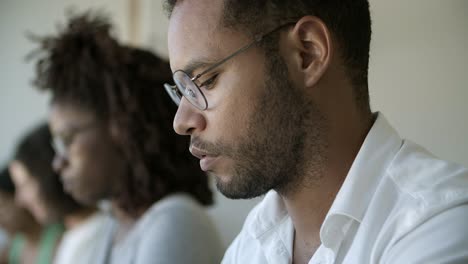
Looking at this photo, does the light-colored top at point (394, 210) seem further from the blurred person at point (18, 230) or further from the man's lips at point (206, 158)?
the blurred person at point (18, 230)

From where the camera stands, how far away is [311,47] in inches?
36.4

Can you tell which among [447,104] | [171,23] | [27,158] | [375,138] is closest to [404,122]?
[447,104]

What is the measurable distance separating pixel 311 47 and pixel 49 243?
1.86m

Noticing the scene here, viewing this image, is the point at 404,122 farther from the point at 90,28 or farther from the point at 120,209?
the point at 90,28

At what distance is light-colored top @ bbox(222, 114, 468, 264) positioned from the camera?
71cm

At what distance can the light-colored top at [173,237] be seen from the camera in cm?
145

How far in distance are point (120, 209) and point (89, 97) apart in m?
0.40

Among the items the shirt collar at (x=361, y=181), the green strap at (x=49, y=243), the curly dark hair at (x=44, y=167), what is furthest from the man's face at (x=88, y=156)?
the shirt collar at (x=361, y=181)

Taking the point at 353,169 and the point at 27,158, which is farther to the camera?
the point at 27,158

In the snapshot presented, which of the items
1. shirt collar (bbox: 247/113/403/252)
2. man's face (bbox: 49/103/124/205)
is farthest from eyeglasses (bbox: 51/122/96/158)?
shirt collar (bbox: 247/113/403/252)

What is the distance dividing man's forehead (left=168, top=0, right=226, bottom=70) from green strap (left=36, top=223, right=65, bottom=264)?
1635mm

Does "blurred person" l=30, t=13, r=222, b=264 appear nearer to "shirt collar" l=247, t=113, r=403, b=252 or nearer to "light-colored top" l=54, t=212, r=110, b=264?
"light-colored top" l=54, t=212, r=110, b=264

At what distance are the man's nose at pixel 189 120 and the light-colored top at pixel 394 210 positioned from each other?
0.89 feet

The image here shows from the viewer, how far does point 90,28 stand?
1.88 m
